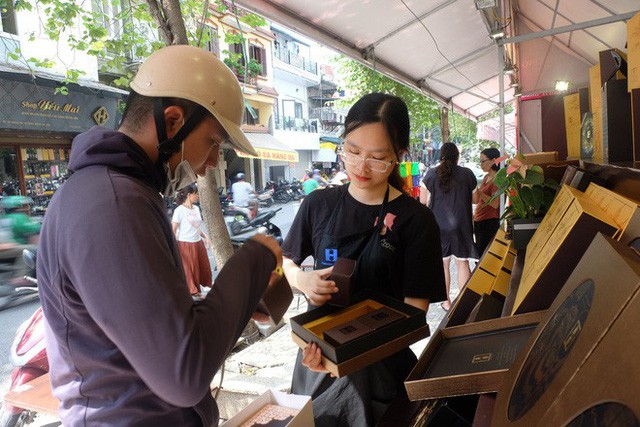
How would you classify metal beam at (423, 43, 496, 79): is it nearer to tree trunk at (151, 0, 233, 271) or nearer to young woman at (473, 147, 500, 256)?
young woman at (473, 147, 500, 256)

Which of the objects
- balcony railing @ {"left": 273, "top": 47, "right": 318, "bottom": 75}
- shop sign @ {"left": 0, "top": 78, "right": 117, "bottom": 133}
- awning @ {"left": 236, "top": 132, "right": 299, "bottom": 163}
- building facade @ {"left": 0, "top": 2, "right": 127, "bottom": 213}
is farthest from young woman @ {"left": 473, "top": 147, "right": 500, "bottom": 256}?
balcony railing @ {"left": 273, "top": 47, "right": 318, "bottom": 75}

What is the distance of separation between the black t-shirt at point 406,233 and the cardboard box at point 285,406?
0.48m

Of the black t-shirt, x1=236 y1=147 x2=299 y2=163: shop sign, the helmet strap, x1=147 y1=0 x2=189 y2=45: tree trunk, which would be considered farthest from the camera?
x1=236 y1=147 x2=299 y2=163: shop sign

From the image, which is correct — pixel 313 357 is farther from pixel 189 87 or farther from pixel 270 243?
pixel 189 87

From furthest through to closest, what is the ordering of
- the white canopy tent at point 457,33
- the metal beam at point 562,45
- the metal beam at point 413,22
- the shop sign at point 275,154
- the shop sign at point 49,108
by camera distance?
1. the shop sign at point 275,154
2. the shop sign at point 49,108
3. the metal beam at point 562,45
4. the metal beam at point 413,22
5. the white canopy tent at point 457,33

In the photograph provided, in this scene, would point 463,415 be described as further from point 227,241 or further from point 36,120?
point 36,120

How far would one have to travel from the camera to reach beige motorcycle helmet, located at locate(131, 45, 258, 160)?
3.71ft

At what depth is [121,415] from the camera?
1017 millimetres

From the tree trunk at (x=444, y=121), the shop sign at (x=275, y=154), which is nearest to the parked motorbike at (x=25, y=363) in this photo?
the tree trunk at (x=444, y=121)

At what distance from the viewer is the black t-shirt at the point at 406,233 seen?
1598 millimetres

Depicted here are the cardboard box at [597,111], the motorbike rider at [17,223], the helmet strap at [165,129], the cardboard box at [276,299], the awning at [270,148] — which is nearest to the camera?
the helmet strap at [165,129]

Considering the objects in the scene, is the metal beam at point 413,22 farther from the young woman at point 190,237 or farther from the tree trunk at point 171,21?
the young woman at point 190,237

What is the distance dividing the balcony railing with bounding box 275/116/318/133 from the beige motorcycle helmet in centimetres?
2672

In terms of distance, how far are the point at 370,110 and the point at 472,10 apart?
4.93 m
